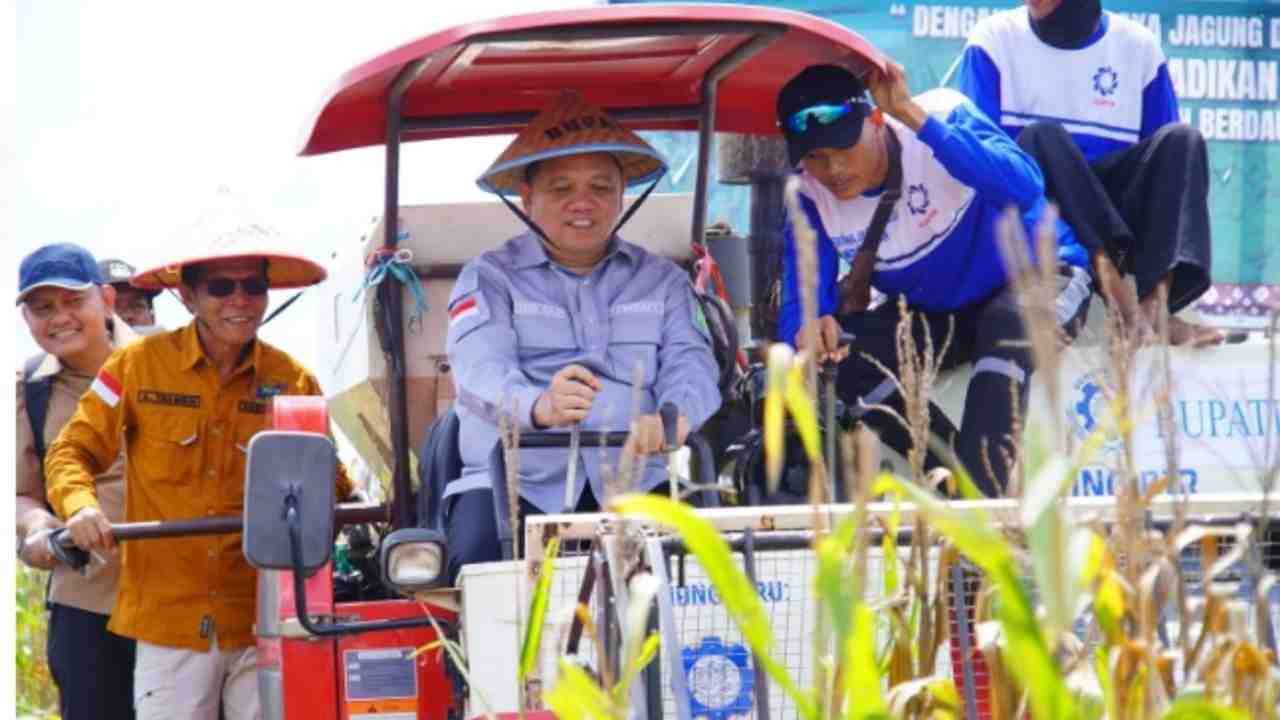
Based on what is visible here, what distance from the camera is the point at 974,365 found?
5.75 m

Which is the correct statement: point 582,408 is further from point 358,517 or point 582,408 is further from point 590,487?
point 358,517

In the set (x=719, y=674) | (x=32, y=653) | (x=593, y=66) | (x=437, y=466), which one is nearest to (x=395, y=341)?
(x=437, y=466)

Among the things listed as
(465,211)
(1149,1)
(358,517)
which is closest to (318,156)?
(465,211)

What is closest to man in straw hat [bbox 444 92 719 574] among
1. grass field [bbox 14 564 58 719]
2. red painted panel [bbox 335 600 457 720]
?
red painted panel [bbox 335 600 457 720]

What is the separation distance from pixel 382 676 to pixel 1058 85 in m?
2.66

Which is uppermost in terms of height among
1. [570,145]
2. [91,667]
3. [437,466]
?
[570,145]

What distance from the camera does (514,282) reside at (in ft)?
18.8

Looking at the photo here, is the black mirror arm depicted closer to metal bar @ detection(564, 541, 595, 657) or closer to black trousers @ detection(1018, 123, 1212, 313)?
metal bar @ detection(564, 541, 595, 657)

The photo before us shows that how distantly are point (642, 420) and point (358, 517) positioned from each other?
5.45 ft

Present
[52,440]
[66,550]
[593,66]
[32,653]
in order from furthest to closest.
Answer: [32,653] → [52,440] → [593,66] → [66,550]

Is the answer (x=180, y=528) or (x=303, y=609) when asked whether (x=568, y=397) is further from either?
(x=180, y=528)

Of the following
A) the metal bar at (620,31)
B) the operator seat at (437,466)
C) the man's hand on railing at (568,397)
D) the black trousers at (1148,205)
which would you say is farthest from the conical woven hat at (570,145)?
the black trousers at (1148,205)

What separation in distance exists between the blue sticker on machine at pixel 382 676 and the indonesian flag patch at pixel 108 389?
1517mm

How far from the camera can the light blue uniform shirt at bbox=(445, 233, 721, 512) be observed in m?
5.47
